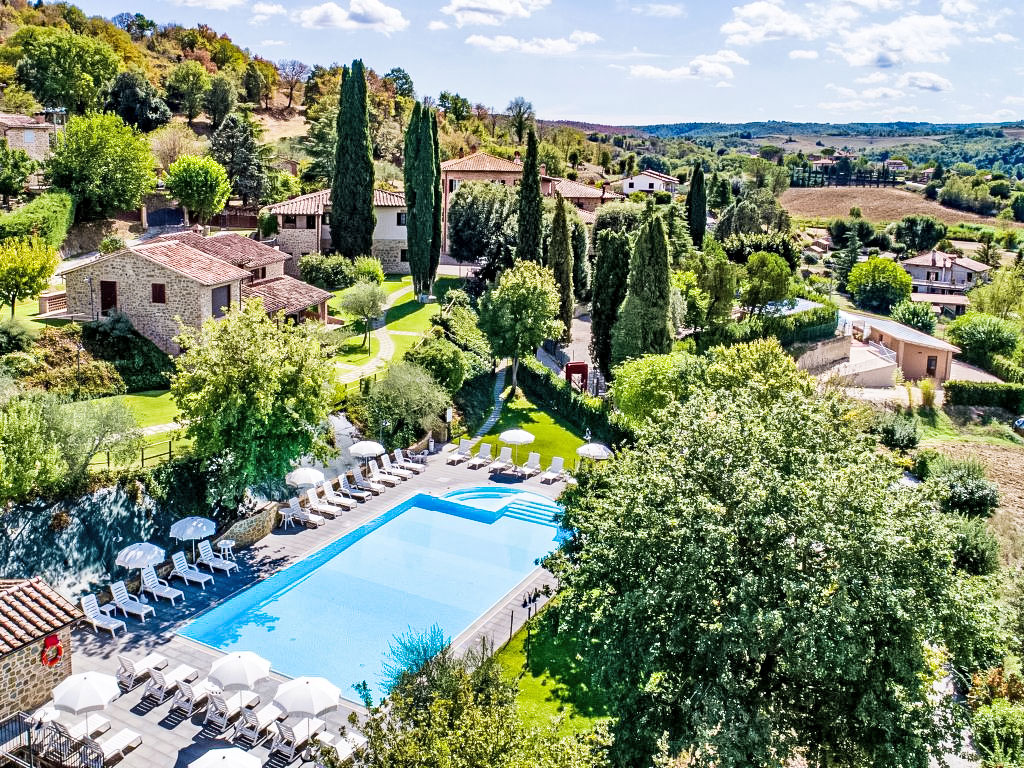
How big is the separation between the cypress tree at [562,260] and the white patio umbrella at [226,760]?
35424 mm

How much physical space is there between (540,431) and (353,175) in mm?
23075

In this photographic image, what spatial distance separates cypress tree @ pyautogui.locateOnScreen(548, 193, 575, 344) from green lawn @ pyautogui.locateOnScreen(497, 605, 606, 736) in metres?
28.5

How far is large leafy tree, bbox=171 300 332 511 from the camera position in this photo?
23.1 m

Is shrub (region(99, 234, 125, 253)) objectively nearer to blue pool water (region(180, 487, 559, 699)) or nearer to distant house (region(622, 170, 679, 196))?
blue pool water (region(180, 487, 559, 699))

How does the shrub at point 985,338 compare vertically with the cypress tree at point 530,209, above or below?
below

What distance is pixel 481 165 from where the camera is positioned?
66.0 meters

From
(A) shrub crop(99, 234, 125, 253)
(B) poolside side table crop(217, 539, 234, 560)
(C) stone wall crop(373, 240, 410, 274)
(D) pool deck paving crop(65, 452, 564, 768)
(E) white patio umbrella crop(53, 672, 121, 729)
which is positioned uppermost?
(A) shrub crop(99, 234, 125, 253)

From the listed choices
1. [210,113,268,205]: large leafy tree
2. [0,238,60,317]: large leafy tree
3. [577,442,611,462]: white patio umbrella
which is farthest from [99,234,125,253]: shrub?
[577,442,611,462]: white patio umbrella

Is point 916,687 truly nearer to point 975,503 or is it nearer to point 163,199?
point 975,503

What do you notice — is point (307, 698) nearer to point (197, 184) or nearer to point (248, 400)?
point (248, 400)

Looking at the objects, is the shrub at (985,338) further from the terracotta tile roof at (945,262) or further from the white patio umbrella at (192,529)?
the white patio umbrella at (192,529)

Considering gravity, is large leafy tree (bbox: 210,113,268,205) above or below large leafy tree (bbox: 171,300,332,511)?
above

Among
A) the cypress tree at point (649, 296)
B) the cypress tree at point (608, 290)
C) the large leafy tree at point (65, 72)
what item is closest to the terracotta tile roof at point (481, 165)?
the cypress tree at point (608, 290)

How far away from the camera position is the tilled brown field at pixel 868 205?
518 feet
